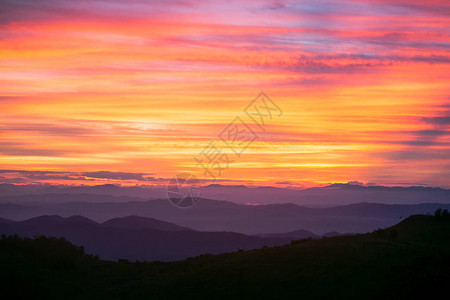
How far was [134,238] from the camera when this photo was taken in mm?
158250

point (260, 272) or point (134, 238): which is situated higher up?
point (260, 272)

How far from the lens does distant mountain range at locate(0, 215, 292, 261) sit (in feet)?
468

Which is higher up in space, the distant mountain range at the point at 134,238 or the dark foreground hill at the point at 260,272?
the dark foreground hill at the point at 260,272

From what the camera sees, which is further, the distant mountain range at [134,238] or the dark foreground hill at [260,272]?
the distant mountain range at [134,238]

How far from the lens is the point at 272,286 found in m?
30.8

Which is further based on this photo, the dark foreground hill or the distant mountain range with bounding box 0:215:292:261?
the distant mountain range with bounding box 0:215:292:261

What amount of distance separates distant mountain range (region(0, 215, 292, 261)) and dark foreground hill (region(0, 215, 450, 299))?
95.4 m

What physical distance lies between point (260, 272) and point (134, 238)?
130513 millimetres

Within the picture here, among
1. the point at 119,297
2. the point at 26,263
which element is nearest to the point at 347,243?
the point at 119,297

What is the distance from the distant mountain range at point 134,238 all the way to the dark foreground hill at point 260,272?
95.4 metres

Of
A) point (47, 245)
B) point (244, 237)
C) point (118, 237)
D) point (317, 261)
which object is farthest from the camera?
point (118, 237)

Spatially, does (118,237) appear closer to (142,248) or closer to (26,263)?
(142,248)

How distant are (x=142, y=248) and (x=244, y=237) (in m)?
31.9

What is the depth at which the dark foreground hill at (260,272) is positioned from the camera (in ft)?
94.9
